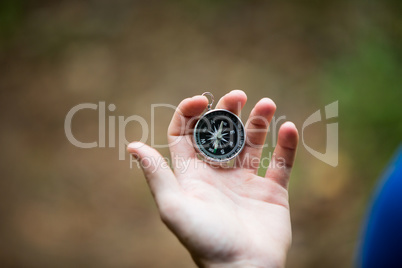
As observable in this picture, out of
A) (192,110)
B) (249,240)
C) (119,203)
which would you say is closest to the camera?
(249,240)

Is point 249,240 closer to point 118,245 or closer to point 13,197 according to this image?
point 118,245

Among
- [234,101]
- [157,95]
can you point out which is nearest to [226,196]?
[234,101]

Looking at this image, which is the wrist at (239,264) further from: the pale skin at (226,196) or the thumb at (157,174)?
the thumb at (157,174)

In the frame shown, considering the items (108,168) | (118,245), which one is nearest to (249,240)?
(118,245)

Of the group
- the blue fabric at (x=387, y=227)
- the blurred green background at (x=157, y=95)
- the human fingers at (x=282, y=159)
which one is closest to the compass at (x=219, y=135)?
the human fingers at (x=282, y=159)

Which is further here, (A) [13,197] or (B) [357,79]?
(B) [357,79]

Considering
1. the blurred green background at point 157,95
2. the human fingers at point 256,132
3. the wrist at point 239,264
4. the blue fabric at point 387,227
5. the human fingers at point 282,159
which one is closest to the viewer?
the blue fabric at point 387,227

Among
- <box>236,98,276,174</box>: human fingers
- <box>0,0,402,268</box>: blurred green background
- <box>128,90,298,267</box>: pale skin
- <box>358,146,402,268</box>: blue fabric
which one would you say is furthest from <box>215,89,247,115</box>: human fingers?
<box>0,0,402,268</box>: blurred green background
